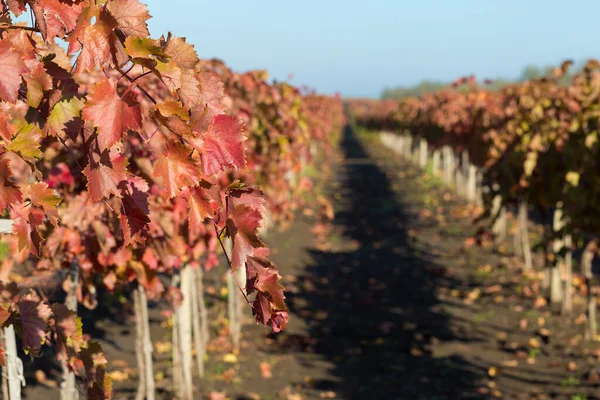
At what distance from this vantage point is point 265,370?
7.29 metres

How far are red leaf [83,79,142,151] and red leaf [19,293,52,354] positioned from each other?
4.30 feet

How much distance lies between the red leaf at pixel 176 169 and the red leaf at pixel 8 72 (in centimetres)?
34

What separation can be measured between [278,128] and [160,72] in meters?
8.81

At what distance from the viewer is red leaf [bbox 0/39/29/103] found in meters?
1.39

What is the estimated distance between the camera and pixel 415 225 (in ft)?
52.5

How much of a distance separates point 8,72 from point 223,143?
0.49 metres

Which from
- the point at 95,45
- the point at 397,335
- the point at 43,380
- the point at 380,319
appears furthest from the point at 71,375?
the point at 380,319

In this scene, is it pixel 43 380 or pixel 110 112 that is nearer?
pixel 110 112

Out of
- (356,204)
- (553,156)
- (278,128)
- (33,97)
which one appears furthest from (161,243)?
(356,204)

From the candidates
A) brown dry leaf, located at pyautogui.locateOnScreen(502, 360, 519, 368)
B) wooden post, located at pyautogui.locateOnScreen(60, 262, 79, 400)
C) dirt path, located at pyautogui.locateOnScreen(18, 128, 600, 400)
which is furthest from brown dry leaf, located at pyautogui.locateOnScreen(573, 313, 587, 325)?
wooden post, located at pyautogui.locateOnScreen(60, 262, 79, 400)

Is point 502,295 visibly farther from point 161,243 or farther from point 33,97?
point 33,97

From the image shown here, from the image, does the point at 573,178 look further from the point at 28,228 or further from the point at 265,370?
the point at 28,228

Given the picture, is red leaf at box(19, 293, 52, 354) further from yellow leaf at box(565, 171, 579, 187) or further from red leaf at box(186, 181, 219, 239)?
yellow leaf at box(565, 171, 579, 187)

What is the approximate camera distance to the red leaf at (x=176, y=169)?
1.48m
